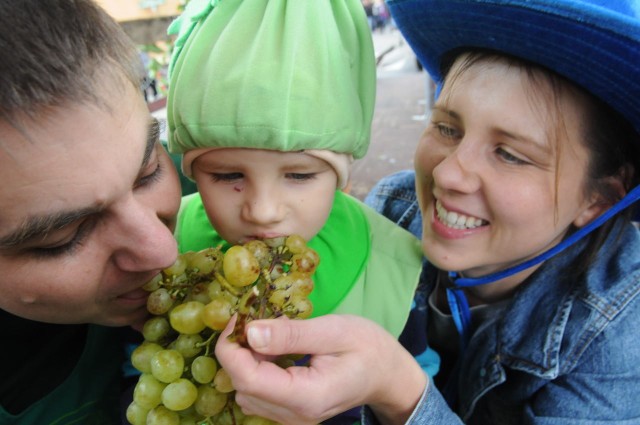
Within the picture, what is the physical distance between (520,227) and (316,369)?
0.78 m

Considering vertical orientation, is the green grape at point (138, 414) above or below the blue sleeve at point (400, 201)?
above

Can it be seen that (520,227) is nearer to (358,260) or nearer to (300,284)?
(358,260)

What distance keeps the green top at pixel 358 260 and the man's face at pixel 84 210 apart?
481 millimetres

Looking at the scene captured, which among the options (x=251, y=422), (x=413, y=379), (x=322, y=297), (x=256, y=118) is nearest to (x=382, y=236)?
(x=322, y=297)

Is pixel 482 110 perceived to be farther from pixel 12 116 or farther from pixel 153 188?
pixel 12 116

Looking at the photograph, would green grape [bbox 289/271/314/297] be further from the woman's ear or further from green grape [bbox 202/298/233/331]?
the woman's ear

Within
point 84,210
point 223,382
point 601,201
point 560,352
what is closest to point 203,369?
point 223,382

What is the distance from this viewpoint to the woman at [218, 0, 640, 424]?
41.6 inches

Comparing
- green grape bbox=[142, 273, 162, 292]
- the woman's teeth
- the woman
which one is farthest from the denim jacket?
green grape bbox=[142, 273, 162, 292]

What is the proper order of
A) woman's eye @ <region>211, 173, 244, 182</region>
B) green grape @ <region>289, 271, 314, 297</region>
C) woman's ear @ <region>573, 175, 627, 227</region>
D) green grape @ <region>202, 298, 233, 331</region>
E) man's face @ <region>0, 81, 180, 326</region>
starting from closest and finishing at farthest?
man's face @ <region>0, 81, 180, 326</region>
green grape @ <region>202, 298, 233, 331</region>
green grape @ <region>289, 271, 314, 297</region>
woman's eye @ <region>211, 173, 244, 182</region>
woman's ear @ <region>573, 175, 627, 227</region>

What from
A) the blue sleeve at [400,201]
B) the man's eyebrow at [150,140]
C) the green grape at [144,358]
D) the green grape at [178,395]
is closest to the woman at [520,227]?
the green grape at [178,395]

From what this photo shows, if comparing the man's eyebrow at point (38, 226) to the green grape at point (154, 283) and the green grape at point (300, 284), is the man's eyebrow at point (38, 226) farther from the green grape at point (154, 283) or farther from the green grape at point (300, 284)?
the green grape at point (300, 284)

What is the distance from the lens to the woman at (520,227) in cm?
106

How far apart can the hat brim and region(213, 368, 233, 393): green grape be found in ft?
3.53
